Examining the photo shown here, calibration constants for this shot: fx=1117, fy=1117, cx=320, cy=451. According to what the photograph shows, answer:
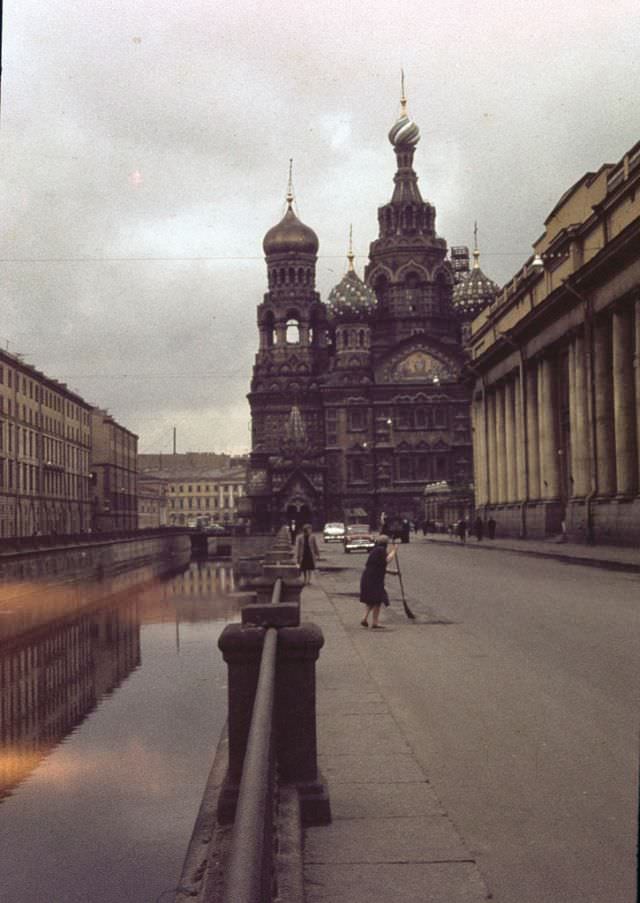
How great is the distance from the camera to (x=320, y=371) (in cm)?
12306

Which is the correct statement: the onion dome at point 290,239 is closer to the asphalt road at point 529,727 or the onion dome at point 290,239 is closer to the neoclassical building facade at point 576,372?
the neoclassical building facade at point 576,372

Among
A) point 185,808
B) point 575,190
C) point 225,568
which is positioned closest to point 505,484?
point 575,190

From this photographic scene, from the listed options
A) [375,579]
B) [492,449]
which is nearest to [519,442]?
[492,449]

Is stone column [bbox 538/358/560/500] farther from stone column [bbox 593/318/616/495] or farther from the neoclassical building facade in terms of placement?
stone column [bbox 593/318/616/495]

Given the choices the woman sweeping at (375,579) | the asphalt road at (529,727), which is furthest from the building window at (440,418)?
the woman sweeping at (375,579)

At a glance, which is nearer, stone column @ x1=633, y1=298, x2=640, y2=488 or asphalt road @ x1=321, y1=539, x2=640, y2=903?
asphalt road @ x1=321, y1=539, x2=640, y2=903

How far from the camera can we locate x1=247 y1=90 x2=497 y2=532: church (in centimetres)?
11194

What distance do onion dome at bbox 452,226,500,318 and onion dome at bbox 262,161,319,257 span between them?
1680 centimetres

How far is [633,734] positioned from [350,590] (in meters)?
19.8

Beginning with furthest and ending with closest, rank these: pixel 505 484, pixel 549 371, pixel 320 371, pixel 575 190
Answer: pixel 320 371 < pixel 505 484 < pixel 549 371 < pixel 575 190

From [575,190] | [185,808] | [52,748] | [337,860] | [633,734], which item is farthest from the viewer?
[575,190]

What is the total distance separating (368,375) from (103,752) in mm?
98977

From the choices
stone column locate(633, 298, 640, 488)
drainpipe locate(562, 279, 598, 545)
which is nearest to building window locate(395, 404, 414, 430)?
drainpipe locate(562, 279, 598, 545)

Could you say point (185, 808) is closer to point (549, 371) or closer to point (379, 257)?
point (549, 371)
